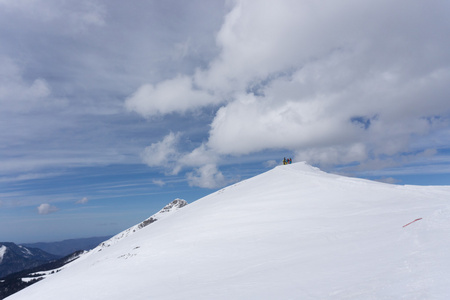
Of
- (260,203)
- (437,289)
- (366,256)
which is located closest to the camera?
(437,289)

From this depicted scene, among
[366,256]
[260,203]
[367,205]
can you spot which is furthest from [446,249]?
[260,203]

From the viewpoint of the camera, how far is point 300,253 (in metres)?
14.8

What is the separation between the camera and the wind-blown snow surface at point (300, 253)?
371 inches

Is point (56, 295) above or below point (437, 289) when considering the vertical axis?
below

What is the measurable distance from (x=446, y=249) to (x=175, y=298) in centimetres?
1224

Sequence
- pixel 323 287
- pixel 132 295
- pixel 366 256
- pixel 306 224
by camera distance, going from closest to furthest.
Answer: pixel 323 287, pixel 366 256, pixel 132 295, pixel 306 224

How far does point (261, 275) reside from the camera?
12945 mm

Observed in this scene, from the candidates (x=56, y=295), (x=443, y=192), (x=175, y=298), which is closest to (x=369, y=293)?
(x=175, y=298)

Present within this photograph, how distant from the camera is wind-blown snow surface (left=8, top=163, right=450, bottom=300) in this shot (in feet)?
30.9

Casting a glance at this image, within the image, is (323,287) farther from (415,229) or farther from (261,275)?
(415,229)

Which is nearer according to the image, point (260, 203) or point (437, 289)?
point (437, 289)

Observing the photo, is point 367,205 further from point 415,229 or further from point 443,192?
point 415,229

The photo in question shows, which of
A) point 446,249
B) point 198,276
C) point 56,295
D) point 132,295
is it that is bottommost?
point 56,295

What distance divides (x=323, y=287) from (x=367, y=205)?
16113 millimetres
